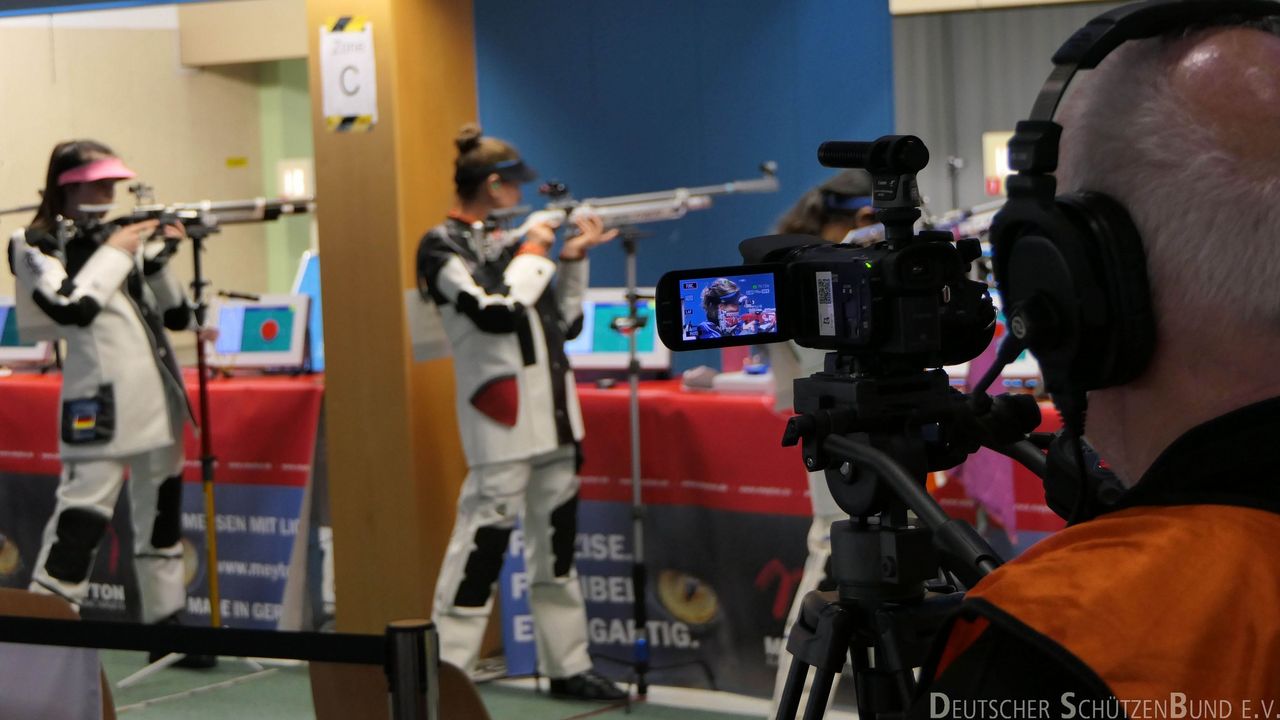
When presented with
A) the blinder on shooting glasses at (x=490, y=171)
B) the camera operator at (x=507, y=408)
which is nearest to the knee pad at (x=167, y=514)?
the camera operator at (x=507, y=408)

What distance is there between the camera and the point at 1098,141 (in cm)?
77

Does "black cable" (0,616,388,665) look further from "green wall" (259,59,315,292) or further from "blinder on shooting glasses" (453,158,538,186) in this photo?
"green wall" (259,59,315,292)

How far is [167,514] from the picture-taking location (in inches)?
180

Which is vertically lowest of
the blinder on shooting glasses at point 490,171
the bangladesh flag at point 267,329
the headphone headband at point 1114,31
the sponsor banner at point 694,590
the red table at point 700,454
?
the sponsor banner at point 694,590

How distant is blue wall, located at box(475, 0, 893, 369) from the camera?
15.0ft

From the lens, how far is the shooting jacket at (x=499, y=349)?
3.94 meters

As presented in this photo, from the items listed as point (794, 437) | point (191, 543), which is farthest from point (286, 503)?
point (794, 437)

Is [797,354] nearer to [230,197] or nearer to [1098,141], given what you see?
[1098,141]

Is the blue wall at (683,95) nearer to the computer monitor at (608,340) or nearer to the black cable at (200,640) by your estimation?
the computer monitor at (608,340)

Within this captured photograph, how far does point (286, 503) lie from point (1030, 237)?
4218mm

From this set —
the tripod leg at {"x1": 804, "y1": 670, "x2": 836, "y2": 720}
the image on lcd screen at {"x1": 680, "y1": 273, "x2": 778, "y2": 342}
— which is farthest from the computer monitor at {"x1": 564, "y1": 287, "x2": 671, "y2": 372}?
the tripod leg at {"x1": 804, "y1": 670, "x2": 836, "y2": 720}

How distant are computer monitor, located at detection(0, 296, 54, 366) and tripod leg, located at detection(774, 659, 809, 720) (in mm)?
4641

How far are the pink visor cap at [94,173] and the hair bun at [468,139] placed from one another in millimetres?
1154

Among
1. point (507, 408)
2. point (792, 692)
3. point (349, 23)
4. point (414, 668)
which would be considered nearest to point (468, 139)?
point (349, 23)
